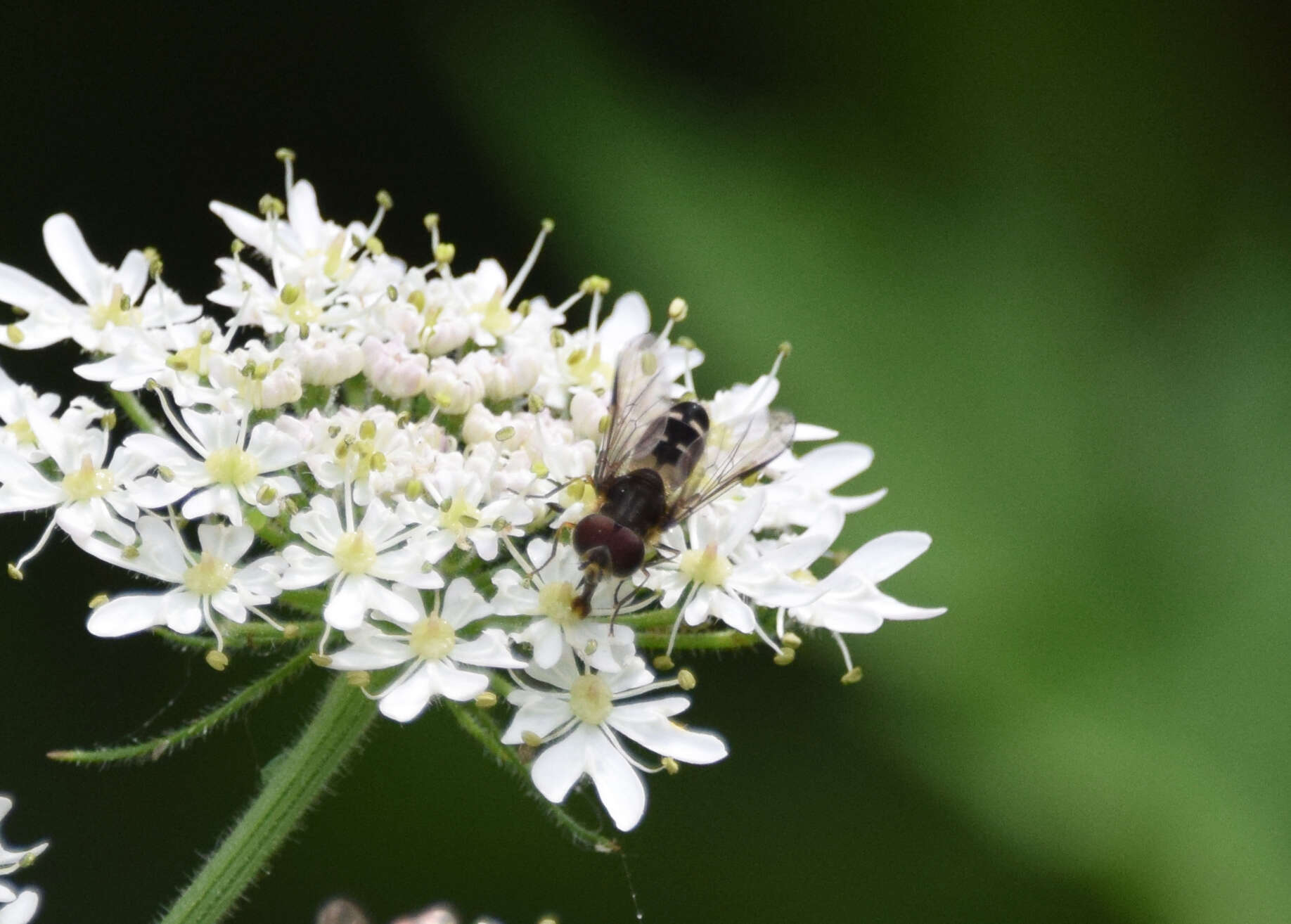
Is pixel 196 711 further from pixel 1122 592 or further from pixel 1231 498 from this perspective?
pixel 1231 498

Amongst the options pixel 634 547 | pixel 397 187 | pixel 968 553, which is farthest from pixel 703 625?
pixel 397 187

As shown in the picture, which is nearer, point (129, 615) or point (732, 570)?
point (129, 615)

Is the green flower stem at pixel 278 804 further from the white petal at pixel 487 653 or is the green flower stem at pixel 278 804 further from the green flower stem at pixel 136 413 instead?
the green flower stem at pixel 136 413

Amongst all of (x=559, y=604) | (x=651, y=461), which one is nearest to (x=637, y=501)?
(x=651, y=461)

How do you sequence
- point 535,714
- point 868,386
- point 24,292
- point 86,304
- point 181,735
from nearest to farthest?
point 181,735 → point 535,714 → point 24,292 → point 86,304 → point 868,386

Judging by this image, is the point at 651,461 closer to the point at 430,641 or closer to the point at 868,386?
the point at 430,641

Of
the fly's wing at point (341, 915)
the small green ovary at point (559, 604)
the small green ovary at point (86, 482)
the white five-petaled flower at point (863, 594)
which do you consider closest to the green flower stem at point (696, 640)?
the white five-petaled flower at point (863, 594)
